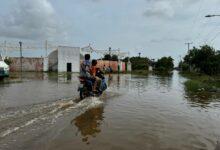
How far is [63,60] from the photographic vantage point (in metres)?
62.9

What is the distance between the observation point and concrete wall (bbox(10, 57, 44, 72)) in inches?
2437

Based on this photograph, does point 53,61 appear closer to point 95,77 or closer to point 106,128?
point 95,77

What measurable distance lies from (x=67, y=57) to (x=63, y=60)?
101 centimetres

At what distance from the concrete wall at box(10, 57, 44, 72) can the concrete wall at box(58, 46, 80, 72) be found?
3.48 metres

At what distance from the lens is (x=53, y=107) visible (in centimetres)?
1040

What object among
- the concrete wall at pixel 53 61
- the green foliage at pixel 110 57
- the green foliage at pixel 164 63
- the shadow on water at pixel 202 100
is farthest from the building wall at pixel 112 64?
the shadow on water at pixel 202 100

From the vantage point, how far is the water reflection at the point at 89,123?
24.2ft

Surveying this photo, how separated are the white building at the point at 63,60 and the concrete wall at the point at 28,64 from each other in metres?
1.14

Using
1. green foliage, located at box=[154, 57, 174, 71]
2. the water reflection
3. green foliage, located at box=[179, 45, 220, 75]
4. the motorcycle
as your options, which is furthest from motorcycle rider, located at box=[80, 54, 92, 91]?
green foliage, located at box=[154, 57, 174, 71]

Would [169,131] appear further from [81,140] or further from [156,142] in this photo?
[81,140]

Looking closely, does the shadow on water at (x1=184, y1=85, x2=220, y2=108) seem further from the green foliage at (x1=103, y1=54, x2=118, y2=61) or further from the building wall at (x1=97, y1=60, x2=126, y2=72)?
the green foliage at (x1=103, y1=54, x2=118, y2=61)

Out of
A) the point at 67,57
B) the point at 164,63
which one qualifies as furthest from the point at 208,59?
the point at 164,63

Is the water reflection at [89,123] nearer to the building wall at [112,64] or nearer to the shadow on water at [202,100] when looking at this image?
the shadow on water at [202,100]

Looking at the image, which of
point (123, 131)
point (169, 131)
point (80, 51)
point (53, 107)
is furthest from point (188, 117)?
point (80, 51)
